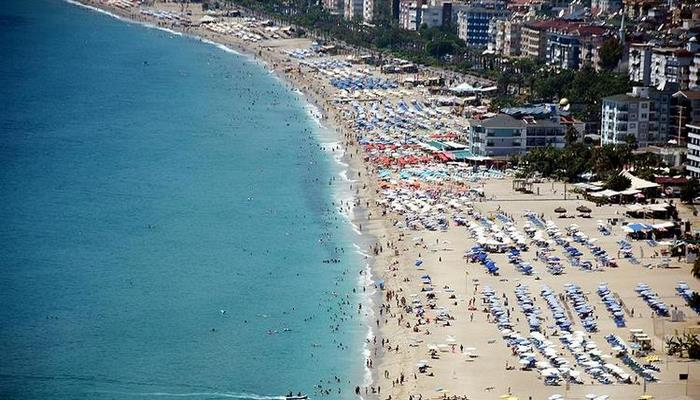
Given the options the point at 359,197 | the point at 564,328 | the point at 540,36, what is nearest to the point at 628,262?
the point at 564,328

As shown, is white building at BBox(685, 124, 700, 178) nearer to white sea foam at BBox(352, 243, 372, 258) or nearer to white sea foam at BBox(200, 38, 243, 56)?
white sea foam at BBox(352, 243, 372, 258)

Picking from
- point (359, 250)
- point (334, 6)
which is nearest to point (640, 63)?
point (359, 250)

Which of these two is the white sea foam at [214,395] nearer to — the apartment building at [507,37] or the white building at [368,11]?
the apartment building at [507,37]

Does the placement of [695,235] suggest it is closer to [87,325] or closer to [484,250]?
[484,250]

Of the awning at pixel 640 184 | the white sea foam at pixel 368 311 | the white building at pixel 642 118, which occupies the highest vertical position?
the white building at pixel 642 118

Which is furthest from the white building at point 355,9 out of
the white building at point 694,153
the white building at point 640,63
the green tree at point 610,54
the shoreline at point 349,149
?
the white building at point 694,153

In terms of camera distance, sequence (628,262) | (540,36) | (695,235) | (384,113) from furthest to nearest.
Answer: (540,36)
(384,113)
(695,235)
(628,262)
